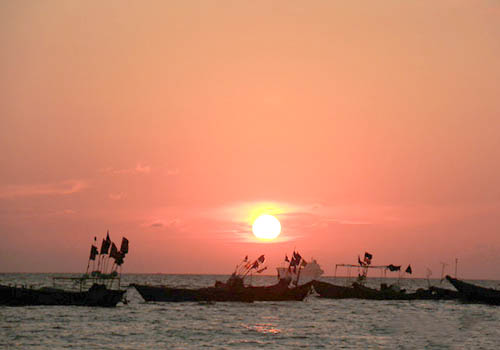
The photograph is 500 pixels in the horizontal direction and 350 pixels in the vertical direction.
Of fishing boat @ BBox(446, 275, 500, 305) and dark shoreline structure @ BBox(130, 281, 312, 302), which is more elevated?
fishing boat @ BBox(446, 275, 500, 305)

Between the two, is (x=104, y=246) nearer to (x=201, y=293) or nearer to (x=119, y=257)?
(x=119, y=257)

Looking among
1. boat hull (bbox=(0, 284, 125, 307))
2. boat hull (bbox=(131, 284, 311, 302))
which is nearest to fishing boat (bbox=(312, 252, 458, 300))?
boat hull (bbox=(131, 284, 311, 302))

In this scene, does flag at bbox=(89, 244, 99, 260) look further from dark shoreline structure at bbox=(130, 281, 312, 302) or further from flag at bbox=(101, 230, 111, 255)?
dark shoreline structure at bbox=(130, 281, 312, 302)

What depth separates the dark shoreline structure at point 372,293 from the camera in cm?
10006

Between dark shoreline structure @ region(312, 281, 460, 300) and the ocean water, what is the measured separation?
14022 mm

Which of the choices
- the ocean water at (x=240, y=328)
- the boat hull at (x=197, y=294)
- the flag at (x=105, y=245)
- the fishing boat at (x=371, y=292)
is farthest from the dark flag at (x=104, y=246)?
the fishing boat at (x=371, y=292)

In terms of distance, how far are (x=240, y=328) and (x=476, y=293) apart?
5509 centimetres

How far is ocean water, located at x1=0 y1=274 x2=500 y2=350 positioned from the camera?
49031 millimetres

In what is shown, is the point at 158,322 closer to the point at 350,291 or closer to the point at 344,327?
the point at 344,327

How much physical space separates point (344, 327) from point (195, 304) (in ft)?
118

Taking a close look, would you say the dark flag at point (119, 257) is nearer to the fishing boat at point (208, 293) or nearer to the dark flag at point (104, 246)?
the dark flag at point (104, 246)

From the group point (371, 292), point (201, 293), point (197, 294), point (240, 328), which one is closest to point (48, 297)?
point (197, 294)

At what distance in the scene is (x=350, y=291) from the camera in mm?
103250

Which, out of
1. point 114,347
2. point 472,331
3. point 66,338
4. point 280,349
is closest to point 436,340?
point 472,331
